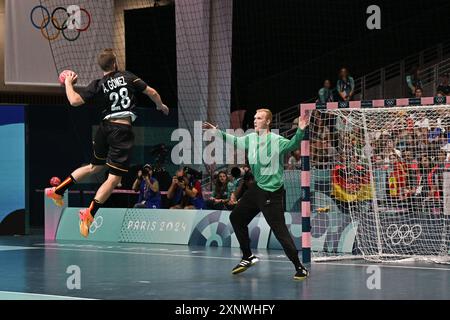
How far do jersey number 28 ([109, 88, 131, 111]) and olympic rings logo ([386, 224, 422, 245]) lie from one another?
7.24m

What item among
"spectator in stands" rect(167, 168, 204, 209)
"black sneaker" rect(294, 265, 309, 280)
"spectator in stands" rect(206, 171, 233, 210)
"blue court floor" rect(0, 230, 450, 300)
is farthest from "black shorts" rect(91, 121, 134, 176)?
"spectator in stands" rect(167, 168, 204, 209)

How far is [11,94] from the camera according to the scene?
27.0m

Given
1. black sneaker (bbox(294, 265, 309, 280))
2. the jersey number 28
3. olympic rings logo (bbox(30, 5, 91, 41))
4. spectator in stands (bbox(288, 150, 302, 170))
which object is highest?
olympic rings logo (bbox(30, 5, 91, 41))

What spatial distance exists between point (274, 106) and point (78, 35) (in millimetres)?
6329

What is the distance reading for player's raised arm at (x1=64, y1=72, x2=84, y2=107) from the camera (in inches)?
415

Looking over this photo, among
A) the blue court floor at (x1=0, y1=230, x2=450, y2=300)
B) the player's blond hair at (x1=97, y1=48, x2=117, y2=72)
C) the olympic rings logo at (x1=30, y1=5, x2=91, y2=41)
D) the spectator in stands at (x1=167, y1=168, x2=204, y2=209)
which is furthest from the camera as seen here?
the olympic rings logo at (x1=30, y1=5, x2=91, y2=41)

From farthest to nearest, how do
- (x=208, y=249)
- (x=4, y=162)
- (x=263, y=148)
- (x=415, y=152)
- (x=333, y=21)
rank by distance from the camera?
(x=333, y=21), (x=4, y=162), (x=208, y=249), (x=415, y=152), (x=263, y=148)

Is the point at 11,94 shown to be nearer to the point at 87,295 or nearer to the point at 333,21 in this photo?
the point at 333,21

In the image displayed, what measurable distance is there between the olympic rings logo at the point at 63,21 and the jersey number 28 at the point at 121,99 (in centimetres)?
1435

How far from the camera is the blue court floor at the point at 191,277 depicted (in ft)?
36.2

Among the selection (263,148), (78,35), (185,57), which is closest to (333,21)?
(185,57)

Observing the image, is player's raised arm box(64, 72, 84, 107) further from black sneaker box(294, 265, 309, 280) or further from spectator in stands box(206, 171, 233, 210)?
spectator in stands box(206, 171, 233, 210)

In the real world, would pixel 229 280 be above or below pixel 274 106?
below

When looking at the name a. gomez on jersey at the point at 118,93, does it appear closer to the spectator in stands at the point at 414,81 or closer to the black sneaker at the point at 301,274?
the black sneaker at the point at 301,274
